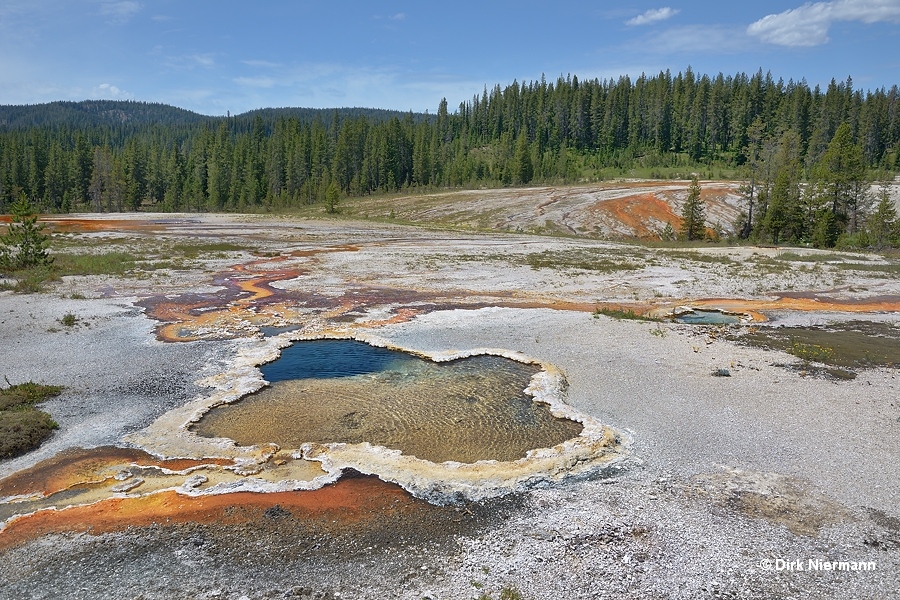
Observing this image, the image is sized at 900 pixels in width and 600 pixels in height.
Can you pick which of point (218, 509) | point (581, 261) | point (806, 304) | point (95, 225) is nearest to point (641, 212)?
point (581, 261)

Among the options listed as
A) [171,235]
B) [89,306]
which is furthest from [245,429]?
[171,235]

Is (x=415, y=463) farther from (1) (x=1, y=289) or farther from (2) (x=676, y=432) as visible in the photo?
(1) (x=1, y=289)

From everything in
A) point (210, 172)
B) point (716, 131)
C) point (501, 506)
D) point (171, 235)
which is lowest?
point (501, 506)

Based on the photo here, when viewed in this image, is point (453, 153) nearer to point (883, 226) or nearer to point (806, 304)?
point (883, 226)

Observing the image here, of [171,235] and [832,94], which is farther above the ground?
[832,94]

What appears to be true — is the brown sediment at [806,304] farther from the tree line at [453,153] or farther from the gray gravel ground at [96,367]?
the tree line at [453,153]

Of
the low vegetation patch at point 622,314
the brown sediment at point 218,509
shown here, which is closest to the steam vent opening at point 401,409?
the brown sediment at point 218,509

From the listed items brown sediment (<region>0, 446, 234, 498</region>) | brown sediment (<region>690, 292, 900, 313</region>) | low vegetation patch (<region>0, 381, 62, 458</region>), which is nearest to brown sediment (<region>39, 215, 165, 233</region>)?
low vegetation patch (<region>0, 381, 62, 458</region>)
